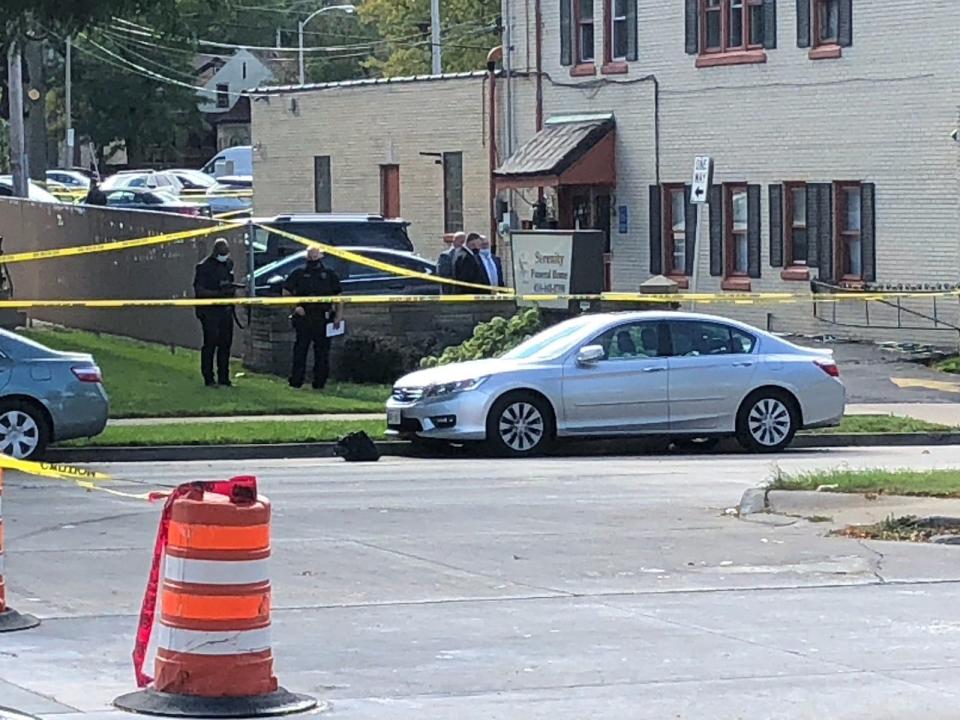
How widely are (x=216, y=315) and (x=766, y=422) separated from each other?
735 cm

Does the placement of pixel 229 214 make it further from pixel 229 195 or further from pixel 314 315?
pixel 314 315

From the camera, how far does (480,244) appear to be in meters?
28.2

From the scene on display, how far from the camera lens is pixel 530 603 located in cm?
1134

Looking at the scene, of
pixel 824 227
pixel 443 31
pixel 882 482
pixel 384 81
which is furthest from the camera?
pixel 443 31

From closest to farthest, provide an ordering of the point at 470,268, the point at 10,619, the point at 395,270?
the point at 10,619 < the point at 395,270 < the point at 470,268

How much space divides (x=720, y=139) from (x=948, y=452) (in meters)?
15.6

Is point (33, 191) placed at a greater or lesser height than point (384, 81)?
lesser

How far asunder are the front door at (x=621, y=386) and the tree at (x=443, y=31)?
59.7 m

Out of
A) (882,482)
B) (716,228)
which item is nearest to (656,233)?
(716,228)

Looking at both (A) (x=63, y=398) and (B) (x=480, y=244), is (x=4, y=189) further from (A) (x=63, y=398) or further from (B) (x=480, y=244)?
(A) (x=63, y=398)

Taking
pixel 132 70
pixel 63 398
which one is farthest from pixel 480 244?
pixel 132 70

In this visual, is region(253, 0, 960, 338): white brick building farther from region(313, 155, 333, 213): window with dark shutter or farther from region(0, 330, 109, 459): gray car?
region(0, 330, 109, 459): gray car

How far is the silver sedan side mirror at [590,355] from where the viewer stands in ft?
66.4

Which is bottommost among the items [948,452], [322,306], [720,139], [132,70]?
[948,452]
